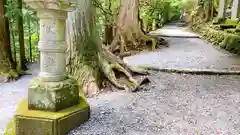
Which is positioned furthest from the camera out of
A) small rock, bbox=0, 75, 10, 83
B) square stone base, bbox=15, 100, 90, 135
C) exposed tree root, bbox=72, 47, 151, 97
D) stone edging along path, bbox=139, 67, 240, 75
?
small rock, bbox=0, 75, 10, 83

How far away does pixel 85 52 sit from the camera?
415cm

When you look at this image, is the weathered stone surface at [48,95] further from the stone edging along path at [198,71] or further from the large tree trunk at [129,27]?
the large tree trunk at [129,27]

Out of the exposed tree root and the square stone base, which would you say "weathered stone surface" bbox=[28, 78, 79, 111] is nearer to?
the square stone base

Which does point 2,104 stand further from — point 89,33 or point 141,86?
point 141,86

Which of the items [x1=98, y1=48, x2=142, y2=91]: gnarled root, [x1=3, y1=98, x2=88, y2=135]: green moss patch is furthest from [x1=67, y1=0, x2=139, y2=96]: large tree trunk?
[x1=3, y1=98, x2=88, y2=135]: green moss patch

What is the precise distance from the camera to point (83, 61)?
4.12m

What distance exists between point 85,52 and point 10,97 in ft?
6.57

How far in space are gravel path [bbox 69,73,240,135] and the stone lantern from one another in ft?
0.88

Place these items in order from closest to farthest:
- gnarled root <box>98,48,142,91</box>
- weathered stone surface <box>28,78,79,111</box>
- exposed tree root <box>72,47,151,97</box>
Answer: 1. weathered stone surface <box>28,78,79,111</box>
2. exposed tree root <box>72,47,151,97</box>
3. gnarled root <box>98,48,142,91</box>

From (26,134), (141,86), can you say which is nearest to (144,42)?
(141,86)

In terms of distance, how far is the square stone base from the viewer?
252 centimetres

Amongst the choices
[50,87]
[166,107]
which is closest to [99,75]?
[166,107]

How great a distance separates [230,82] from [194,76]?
0.70 m

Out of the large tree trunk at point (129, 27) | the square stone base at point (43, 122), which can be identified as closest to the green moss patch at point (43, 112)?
the square stone base at point (43, 122)
